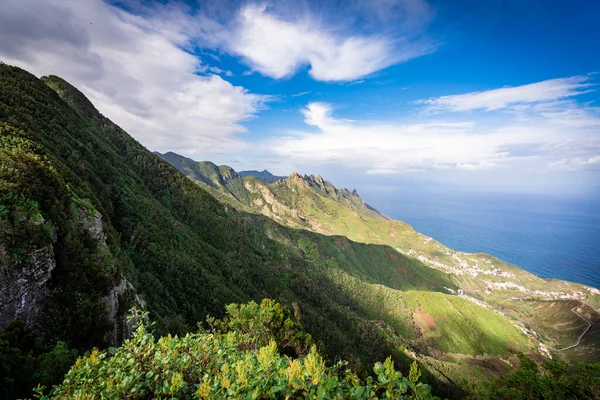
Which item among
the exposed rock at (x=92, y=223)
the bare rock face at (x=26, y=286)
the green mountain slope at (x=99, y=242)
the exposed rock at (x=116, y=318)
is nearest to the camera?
the bare rock face at (x=26, y=286)

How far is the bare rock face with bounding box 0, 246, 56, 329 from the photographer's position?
1362 cm

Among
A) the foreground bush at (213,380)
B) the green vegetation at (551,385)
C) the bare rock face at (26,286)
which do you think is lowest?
the green vegetation at (551,385)

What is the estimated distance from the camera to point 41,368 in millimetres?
11070

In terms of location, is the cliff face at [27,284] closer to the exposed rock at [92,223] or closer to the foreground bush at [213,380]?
Result: the exposed rock at [92,223]

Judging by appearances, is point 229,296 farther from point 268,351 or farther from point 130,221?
point 268,351

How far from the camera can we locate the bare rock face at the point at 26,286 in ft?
44.7

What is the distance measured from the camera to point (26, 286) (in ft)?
47.8

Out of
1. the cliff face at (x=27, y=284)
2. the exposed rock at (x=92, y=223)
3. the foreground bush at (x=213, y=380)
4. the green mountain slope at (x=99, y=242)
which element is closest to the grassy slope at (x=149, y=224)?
the green mountain slope at (x=99, y=242)

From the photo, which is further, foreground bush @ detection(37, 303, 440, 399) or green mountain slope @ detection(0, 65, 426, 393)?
green mountain slope @ detection(0, 65, 426, 393)

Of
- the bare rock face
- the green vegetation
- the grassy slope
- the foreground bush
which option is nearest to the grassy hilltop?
the bare rock face

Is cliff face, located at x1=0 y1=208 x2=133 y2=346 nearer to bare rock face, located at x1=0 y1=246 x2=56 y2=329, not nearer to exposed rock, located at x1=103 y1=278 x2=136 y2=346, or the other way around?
bare rock face, located at x1=0 y1=246 x2=56 y2=329

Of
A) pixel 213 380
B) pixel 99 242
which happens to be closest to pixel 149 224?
pixel 99 242

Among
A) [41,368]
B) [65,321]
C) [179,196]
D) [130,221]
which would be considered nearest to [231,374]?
[41,368]

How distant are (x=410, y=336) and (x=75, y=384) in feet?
536
